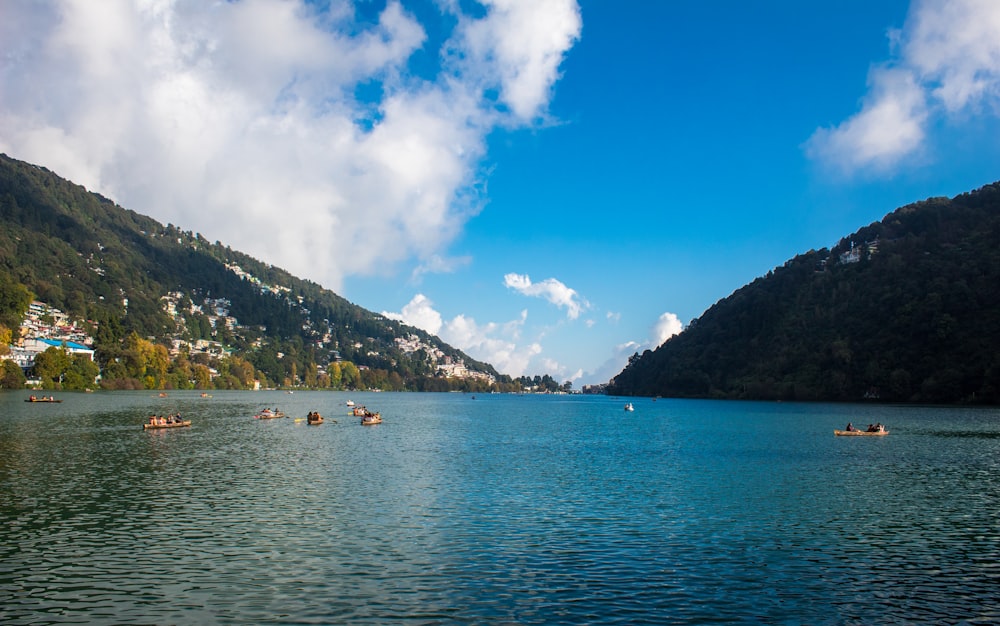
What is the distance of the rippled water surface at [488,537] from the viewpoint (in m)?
18.5

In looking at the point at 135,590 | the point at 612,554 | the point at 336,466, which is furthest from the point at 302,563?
the point at 336,466

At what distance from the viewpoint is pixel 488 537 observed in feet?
87.1

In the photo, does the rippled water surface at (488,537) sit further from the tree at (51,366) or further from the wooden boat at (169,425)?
the tree at (51,366)

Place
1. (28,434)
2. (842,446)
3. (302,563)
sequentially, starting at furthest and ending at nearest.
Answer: (842,446) < (28,434) < (302,563)

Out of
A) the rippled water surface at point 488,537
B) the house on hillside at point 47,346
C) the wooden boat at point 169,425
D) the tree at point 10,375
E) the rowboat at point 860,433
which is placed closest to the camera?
the rippled water surface at point 488,537

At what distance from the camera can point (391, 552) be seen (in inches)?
947

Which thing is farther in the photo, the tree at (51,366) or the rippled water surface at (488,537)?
the tree at (51,366)

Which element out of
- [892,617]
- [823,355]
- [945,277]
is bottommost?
[892,617]

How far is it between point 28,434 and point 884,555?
70.0 metres

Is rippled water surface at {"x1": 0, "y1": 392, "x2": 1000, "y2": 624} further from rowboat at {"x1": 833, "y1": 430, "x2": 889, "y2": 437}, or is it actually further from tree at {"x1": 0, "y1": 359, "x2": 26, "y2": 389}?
tree at {"x1": 0, "y1": 359, "x2": 26, "y2": 389}

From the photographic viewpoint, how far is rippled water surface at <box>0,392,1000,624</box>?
60.5 ft

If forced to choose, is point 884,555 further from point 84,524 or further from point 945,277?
point 945,277

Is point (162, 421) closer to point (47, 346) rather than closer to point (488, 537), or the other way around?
point (488, 537)

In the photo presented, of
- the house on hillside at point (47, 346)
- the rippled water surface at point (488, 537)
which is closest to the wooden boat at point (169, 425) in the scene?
the rippled water surface at point (488, 537)
